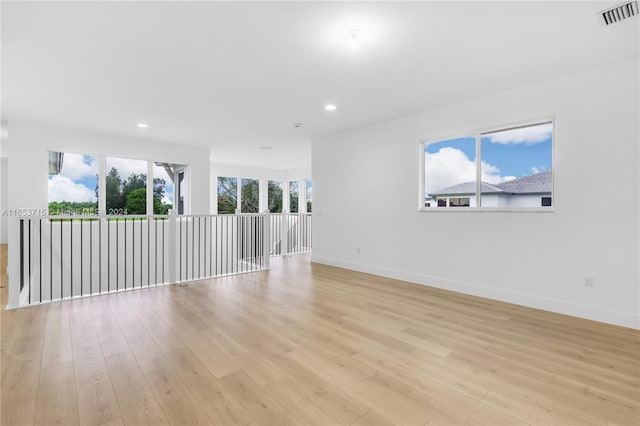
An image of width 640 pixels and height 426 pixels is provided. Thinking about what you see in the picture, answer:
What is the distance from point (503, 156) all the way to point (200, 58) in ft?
12.4

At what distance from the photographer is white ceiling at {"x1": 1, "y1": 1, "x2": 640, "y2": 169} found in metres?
2.26

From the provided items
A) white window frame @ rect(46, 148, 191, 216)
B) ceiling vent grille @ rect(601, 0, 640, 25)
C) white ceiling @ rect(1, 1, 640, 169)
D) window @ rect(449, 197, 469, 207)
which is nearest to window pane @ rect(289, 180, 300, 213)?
white window frame @ rect(46, 148, 191, 216)

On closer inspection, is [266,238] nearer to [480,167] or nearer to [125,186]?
[125,186]

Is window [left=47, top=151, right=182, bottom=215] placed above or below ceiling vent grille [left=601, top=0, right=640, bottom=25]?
below

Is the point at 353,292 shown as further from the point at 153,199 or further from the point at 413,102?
the point at 153,199

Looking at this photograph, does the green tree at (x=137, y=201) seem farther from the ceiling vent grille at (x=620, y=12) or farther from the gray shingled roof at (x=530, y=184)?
the ceiling vent grille at (x=620, y=12)

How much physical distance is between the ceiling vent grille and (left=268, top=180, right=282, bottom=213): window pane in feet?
32.4

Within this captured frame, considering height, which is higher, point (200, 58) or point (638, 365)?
point (200, 58)

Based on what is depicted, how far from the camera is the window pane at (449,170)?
13.8 ft

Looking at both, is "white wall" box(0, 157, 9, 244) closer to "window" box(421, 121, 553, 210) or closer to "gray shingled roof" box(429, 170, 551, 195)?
"window" box(421, 121, 553, 210)

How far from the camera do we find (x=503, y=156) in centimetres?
388

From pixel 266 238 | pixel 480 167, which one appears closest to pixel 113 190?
pixel 266 238

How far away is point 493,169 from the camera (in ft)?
13.0

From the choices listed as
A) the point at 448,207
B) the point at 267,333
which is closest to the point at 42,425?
the point at 267,333
